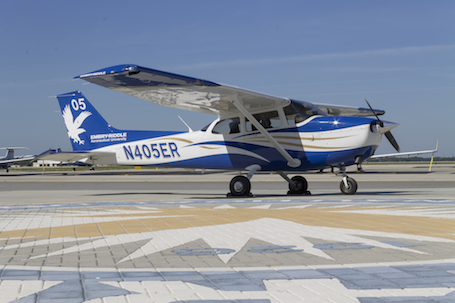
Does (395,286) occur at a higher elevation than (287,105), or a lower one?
lower

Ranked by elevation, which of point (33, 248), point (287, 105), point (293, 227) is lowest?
point (293, 227)

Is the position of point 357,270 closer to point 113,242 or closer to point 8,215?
point 113,242

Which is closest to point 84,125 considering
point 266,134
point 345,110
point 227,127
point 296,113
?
point 227,127

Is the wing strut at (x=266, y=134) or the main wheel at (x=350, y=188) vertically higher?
the wing strut at (x=266, y=134)

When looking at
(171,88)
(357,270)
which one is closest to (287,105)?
(171,88)

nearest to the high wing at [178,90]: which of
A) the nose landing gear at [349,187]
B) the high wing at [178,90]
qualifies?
the high wing at [178,90]

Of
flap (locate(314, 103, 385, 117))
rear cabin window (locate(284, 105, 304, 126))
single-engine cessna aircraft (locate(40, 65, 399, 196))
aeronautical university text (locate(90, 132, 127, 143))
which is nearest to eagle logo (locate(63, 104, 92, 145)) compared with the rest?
aeronautical university text (locate(90, 132, 127, 143))

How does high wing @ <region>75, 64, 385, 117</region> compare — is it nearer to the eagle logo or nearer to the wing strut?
the wing strut

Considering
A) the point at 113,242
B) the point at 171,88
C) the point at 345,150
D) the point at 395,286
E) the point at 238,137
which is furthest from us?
the point at 238,137

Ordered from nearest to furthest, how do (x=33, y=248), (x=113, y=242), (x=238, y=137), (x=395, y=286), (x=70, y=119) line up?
→ (x=395, y=286), (x=33, y=248), (x=113, y=242), (x=238, y=137), (x=70, y=119)

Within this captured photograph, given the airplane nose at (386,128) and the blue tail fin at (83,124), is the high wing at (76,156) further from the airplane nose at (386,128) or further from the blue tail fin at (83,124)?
the airplane nose at (386,128)

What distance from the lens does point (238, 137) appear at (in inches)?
616

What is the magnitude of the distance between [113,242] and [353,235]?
125 inches

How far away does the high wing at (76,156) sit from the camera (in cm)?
1709
